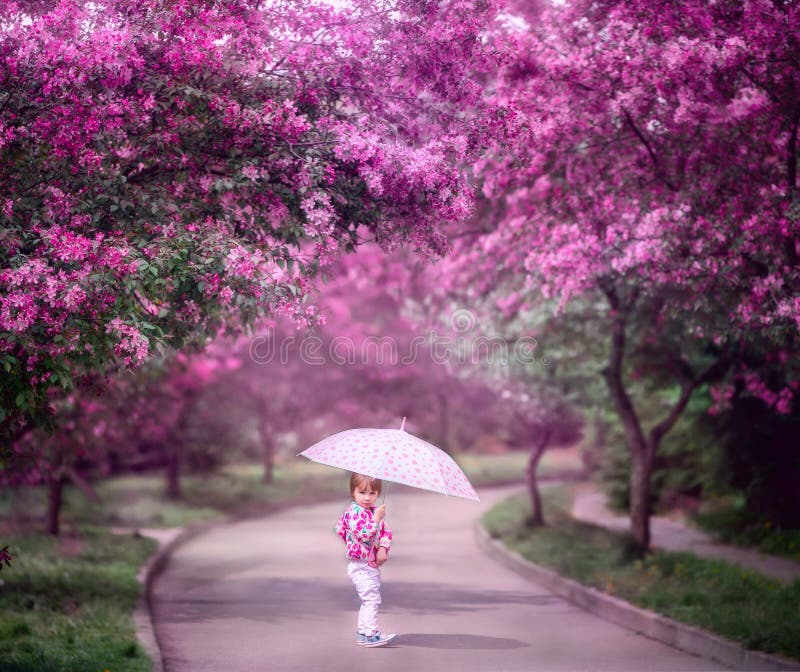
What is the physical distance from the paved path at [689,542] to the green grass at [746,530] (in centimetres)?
20

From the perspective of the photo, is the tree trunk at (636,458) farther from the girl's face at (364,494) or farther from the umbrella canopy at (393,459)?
the girl's face at (364,494)

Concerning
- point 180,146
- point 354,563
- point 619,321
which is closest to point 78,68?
point 180,146

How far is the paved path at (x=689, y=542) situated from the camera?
15.2m

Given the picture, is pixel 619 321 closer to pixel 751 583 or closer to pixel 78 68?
pixel 751 583

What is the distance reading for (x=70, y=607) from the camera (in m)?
11.1

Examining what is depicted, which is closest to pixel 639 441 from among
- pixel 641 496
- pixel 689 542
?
pixel 641 496

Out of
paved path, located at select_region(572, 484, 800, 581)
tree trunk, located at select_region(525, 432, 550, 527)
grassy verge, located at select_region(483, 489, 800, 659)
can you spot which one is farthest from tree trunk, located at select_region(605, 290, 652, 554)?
tree trunk, located at select_region(525, 432, 550, 527)

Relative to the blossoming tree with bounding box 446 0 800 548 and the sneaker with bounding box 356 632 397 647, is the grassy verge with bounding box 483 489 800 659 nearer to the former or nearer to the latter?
the blossoming tree with bounding box 446 0 800 548

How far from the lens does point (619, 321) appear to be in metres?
14.4

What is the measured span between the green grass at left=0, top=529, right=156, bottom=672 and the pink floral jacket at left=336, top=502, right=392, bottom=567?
1.90 meters

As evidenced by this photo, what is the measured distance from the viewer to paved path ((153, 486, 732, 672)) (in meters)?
9.16

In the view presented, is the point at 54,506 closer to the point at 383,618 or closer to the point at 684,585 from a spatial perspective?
the point at 383,618

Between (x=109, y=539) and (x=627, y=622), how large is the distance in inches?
394

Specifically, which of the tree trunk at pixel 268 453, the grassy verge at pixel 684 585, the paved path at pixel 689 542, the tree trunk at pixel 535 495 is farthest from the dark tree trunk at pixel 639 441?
the tree trunk at pixel 268 453
